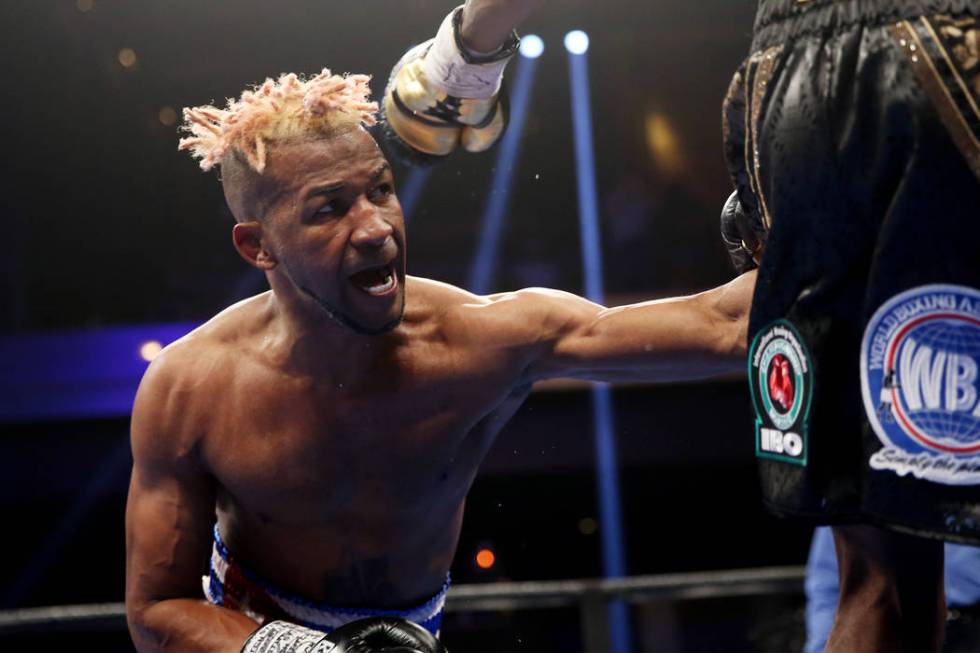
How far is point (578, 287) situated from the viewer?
4422 mm

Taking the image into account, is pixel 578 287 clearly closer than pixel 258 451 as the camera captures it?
No

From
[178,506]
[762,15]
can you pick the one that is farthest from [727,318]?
[178,506]

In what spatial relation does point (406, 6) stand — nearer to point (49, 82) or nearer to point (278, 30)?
point (278, 30)

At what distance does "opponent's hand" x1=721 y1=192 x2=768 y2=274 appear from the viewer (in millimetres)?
1439

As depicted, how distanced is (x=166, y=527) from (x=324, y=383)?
0.30m

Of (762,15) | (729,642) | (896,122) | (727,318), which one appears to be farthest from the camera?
(729,642)

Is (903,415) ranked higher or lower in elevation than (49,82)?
lower

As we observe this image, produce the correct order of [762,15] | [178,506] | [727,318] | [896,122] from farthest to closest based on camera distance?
1. [178,506]
2. [727,318]
3. [762,15]
4. [896,122]

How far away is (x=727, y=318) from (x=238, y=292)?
9.07ft

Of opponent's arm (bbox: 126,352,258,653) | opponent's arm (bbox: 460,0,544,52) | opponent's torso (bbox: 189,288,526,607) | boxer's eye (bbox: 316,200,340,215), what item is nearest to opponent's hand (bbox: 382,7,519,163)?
opponent's arm (bbox: 460,0,544,52)

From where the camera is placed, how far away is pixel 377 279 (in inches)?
64.1

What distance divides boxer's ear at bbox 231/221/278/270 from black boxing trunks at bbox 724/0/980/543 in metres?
0.83

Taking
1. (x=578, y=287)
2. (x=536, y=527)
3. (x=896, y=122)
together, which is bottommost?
(x=536, y=527)

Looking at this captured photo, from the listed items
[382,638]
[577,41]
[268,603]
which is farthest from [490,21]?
[577,41]
